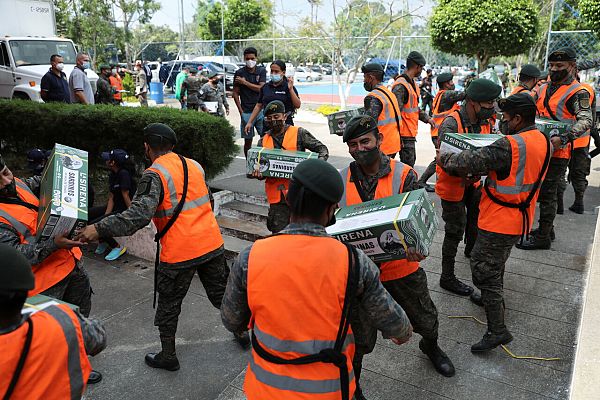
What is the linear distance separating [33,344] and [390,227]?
5.54ft

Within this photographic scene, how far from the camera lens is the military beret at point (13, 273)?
1.67 meters

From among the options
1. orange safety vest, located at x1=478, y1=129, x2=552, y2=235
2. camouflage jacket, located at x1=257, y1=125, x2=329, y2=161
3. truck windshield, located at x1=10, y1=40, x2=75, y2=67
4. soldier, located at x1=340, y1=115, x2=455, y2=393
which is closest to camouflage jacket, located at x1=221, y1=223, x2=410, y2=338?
soldier, located at x1=340, y1=115, x2=455, y2=393

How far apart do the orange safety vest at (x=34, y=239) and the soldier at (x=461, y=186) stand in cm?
301

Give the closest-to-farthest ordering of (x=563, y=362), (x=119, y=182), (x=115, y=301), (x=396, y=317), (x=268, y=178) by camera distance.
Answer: (x=396, y=317) → (x=563, y=362) → (x=268, y=178) → (x=115, y=301) → (x=119, y=182)

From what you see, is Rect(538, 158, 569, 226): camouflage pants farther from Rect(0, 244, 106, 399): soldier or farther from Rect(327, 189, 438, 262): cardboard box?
Rect(0, 244, 106, 399): soldier

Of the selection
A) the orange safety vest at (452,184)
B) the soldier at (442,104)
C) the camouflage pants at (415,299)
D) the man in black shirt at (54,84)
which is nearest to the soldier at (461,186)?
the orange safety vest at (452,184)

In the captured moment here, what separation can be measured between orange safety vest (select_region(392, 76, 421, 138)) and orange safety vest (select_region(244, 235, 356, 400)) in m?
4.57

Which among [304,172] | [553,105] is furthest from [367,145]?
[553,105]

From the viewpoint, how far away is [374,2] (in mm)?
18594

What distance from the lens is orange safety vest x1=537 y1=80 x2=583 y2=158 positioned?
552 cm

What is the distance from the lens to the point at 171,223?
3574mm

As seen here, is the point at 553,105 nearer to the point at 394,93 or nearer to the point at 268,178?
the point at 394,93

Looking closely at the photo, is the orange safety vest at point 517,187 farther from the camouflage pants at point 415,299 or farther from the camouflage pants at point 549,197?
the camouflage pants at point 549,197

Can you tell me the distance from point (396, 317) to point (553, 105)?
15.2 feet
